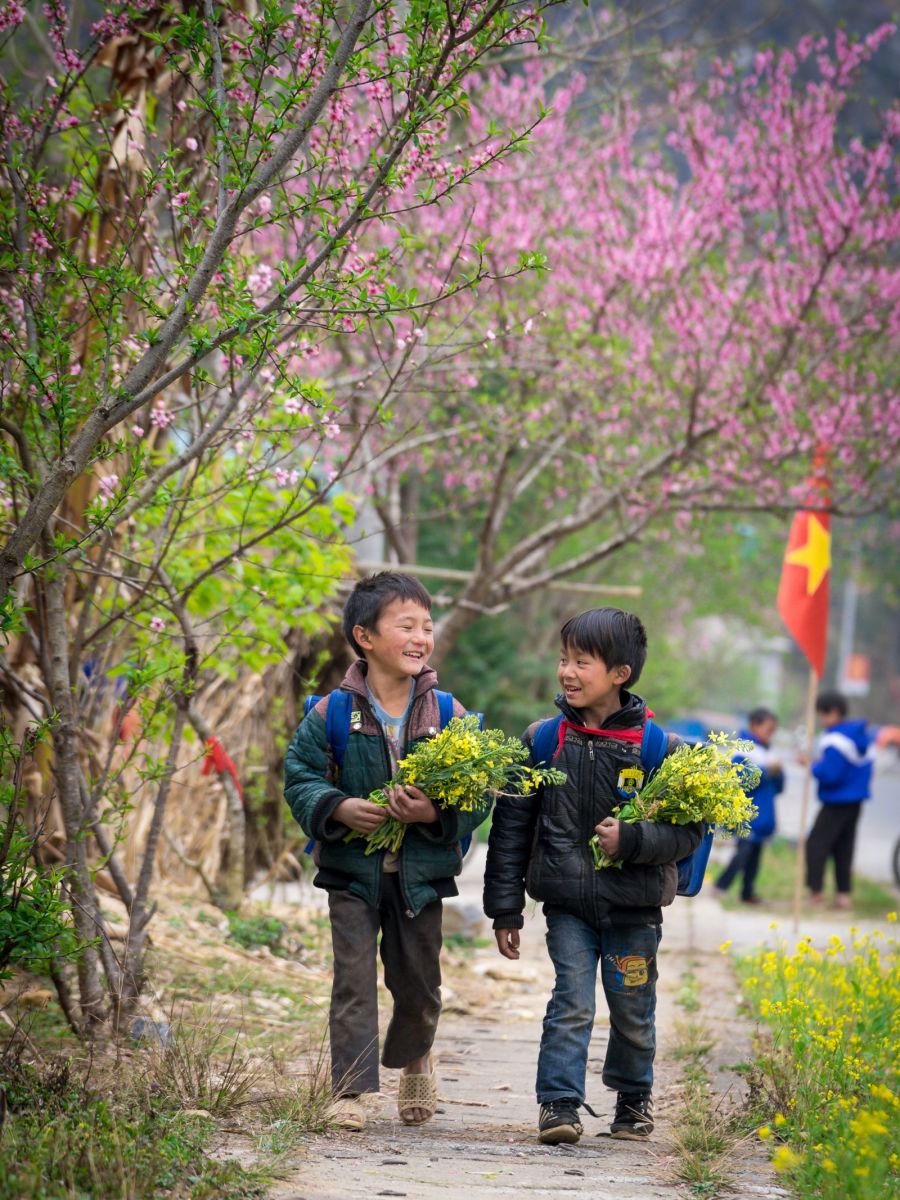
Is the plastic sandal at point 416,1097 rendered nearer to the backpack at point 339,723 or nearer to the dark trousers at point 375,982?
the dark trousers at point 375,982

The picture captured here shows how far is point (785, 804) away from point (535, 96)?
743 inches

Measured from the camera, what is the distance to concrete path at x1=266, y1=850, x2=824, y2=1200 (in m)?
3.39

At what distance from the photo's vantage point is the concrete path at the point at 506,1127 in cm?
339

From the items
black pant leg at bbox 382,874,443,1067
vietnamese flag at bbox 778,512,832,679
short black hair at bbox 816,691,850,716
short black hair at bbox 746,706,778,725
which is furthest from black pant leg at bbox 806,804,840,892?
black pant leg at bbox 382,874,443,1067

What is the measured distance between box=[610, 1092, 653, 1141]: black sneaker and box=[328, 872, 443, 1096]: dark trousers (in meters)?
0.60

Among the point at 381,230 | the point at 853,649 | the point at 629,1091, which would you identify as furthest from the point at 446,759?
the point at 853,649

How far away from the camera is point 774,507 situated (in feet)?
32.6

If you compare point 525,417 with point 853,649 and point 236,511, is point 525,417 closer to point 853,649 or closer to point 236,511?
point 236,511

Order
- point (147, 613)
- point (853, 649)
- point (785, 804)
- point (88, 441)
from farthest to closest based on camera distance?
point (853, 649) < point (785, 804) < point (147, 613) < point (88, 441)

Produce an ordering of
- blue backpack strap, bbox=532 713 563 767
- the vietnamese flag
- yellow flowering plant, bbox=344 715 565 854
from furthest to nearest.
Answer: the vietnamese flag → blue backpack strap, bbox=532 713 563 767 → yellow flowering plant, bbox=344 715 565 854

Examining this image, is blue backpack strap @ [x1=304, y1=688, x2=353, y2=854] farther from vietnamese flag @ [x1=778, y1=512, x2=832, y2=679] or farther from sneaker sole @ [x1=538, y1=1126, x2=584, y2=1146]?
vietnamese flag @ [x1=778, y1=512, x2=832, y2=679]

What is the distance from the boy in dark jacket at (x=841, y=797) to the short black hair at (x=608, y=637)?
735 cm

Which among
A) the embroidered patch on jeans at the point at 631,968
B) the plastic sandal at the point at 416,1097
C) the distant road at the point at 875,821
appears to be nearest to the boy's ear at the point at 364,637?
the embroidered patch on jeans at the point at 631,968

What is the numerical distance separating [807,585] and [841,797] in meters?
2.48
